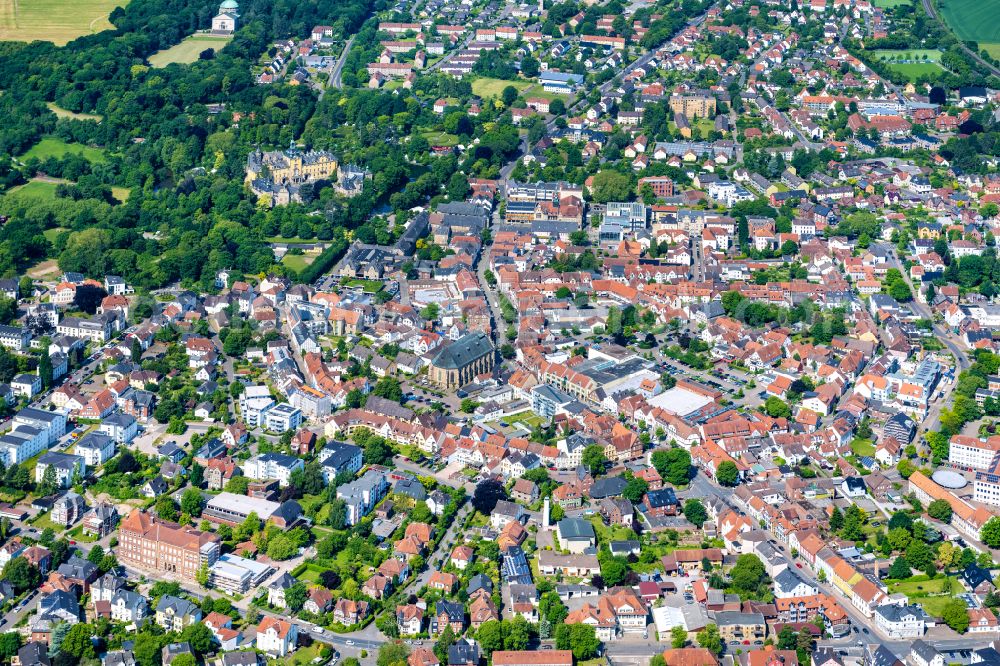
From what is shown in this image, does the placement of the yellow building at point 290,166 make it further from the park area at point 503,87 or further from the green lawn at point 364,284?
the park area at point 503,87

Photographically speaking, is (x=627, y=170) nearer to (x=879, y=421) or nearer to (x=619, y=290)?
(x=619, y=290)

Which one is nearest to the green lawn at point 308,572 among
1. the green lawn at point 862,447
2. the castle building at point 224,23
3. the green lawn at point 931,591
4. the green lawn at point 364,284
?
the green lawn at point 931,591

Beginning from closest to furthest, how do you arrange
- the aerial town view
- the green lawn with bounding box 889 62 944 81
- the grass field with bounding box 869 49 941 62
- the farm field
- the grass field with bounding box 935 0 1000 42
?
1. the aerial town view
2. the green lawn with bounding box 889 62 944 81
3. the grass field with bounding box 869 49 941 62
4. the farm field
5. the grass field with bounding box 935 0 1000 42

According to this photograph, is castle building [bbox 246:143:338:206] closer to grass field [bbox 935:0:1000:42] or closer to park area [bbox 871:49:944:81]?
park area [bbox 871:49:944:81]

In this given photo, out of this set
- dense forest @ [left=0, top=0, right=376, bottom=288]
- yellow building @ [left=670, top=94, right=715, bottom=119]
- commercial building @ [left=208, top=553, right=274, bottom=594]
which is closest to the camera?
commercial building @ [left=208, top=553, right=274, bottom=594]

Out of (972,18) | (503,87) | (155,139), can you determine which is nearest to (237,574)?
(155,139)

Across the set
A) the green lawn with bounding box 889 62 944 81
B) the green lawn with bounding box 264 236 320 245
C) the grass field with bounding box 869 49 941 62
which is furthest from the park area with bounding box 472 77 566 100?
the green lawn with bounding box 264 236 320 245

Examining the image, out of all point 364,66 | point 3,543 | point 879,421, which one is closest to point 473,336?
point 879,421
